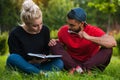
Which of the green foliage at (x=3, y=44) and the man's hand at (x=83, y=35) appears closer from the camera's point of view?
the man's hand at (x=83, y=35)

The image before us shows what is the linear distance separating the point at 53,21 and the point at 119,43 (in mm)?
30566

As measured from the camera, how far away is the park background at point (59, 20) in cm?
642

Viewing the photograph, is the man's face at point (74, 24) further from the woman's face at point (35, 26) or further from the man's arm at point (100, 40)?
the woman's face at point (35, 26)

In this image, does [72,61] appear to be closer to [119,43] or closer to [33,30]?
[33,30]

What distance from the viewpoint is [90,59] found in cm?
709

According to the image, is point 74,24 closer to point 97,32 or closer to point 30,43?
point 97,32

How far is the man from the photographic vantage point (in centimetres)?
701

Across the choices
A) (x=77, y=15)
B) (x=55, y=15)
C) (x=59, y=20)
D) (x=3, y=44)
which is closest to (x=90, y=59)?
(x=77, y=15)

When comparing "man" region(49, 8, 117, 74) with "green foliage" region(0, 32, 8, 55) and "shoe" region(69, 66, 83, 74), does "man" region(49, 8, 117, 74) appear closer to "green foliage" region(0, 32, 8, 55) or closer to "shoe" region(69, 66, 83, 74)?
"shoe" region(69, 66, 83, 74)

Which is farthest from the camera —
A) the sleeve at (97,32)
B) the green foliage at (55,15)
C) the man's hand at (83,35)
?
the green foliage at (55,15)

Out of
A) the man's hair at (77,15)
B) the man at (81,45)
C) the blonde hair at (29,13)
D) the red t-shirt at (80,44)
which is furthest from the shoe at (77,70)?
the blonde hair at (29,13)

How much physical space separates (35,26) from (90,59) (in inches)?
40.1

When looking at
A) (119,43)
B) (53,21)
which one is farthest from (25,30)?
(53,21)

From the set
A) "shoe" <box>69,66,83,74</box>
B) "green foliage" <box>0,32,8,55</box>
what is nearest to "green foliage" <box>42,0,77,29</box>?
"green foliage" <box>0,32,8,55</box>
